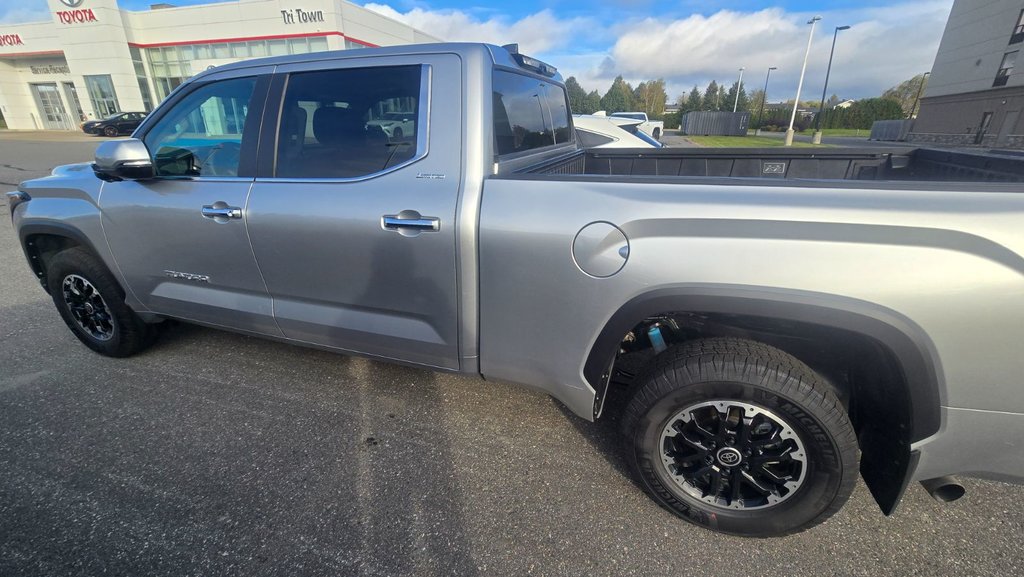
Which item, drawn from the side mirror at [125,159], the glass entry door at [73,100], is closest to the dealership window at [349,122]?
the side mirror at [125,159]

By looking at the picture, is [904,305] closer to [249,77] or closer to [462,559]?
[462,559]

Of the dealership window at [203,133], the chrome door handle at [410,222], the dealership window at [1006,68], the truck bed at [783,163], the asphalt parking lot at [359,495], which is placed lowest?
the asphalt parking lot at [359,495]

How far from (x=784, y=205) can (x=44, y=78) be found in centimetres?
→ 5191

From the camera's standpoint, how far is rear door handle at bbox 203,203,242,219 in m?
2.44

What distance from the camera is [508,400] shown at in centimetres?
292

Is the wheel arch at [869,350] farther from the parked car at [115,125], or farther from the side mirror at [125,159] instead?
the parked car at [115,125]

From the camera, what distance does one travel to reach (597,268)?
5.87 ft

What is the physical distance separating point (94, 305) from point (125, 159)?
1364 mm

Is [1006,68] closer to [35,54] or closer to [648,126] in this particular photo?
[648,126]

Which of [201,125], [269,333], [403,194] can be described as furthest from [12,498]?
[403,194]

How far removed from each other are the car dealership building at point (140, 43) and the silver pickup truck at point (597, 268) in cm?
3040

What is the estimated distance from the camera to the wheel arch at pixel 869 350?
4.92 feet

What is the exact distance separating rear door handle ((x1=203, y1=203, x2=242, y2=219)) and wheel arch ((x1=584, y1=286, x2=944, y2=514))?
1925 millimetres

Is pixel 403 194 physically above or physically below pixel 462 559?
above
